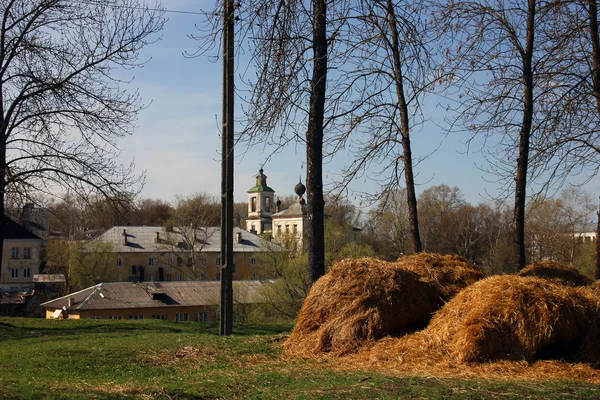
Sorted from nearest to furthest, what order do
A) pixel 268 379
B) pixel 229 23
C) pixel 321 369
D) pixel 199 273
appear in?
pixel 268 379 < pixel 321 369 < pixel 229 23 < pixel 199 273

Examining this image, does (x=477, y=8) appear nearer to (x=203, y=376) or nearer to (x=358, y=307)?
(x=358, y=307)

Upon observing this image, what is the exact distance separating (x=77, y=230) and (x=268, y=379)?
83.3 m

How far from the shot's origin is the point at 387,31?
13133 millimetres

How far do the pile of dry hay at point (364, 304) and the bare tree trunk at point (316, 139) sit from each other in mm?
1239

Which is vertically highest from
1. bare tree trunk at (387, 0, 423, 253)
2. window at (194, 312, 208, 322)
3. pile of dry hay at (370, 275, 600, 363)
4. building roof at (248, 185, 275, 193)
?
building roof at (248, 185, 275, 193)

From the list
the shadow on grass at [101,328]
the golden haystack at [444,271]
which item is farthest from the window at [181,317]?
the golden haystack at [444,271]

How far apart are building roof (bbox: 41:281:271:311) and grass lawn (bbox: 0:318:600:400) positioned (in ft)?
88.3

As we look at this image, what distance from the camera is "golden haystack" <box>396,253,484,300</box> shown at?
10445mm

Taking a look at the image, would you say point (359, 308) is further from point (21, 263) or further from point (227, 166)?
point (21, 263)

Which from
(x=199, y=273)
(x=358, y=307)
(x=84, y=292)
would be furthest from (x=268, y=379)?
(x=199, y=273)

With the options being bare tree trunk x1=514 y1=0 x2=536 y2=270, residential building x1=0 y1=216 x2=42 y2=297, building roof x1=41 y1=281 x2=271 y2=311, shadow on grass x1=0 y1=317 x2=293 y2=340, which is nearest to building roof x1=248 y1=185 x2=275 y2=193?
residential building x1=0 y1=216 x2=42 y2=297

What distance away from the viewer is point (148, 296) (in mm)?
42781

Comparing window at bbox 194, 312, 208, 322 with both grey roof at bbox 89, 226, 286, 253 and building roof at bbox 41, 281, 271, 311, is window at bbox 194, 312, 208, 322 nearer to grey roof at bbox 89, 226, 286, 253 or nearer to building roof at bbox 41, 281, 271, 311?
→ building roof at bbox 41, 281, 271, 311

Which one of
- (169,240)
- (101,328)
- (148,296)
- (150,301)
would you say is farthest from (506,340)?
(169,240)
